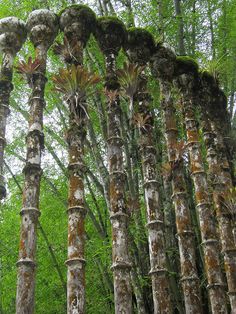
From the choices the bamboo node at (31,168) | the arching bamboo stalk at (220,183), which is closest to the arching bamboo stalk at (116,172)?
the bamboo node at (31,168)

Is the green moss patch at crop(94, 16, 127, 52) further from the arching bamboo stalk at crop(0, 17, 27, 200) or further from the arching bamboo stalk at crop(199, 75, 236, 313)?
the arching bamboo stalk at crop(199, 75, 236, 313)

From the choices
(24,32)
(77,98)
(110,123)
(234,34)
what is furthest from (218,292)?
(234,34)

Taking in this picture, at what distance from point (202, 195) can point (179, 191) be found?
20.1 inches

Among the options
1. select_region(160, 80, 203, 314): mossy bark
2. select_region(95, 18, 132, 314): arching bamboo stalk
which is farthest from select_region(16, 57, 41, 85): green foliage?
select_region(160, 80, 203, 314): mossy bark

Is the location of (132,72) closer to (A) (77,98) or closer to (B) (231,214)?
(A) (77,98)

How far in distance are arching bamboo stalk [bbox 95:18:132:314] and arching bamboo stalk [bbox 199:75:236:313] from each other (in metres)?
2.15

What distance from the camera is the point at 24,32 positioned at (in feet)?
25.7

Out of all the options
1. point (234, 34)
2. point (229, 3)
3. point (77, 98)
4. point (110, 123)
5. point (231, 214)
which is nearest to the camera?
point (77, 98)

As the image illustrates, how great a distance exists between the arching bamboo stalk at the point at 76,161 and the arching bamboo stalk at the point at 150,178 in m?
1.04

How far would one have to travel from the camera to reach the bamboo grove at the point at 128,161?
19.4 feet

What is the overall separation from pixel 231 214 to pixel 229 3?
23.9 feet

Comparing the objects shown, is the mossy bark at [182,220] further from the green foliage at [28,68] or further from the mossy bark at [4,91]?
the mossy bark at [4,91]

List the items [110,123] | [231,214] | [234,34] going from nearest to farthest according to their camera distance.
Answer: [110,123], [231,214], [234,34]

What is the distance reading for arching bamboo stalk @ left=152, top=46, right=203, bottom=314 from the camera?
691 centimetres
